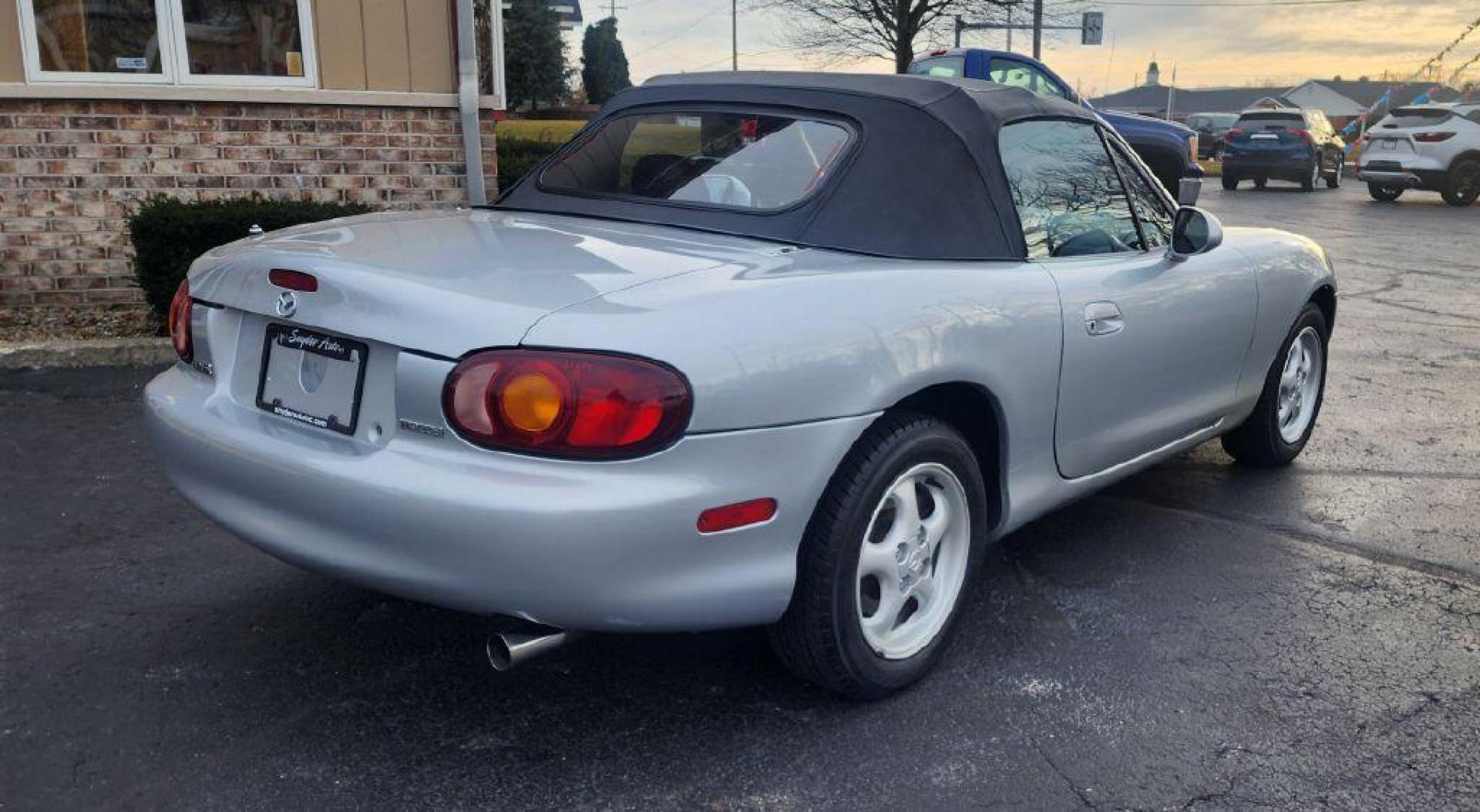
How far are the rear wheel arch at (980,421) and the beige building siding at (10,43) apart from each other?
655cm

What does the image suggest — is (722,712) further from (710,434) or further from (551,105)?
(551,105)

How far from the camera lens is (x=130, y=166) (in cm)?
755

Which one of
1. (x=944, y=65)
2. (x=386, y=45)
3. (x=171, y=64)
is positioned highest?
(x=944, y=65)

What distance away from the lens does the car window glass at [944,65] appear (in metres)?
14.2

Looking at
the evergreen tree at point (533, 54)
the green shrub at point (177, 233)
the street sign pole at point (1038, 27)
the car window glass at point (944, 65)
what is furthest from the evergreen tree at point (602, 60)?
the green shrub at point (177, 233)

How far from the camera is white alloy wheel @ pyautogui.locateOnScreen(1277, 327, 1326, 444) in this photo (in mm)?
4953

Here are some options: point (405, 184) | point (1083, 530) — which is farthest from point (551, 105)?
point (1083, 530)

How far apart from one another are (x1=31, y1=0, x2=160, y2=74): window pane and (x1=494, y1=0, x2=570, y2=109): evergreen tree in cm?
3199

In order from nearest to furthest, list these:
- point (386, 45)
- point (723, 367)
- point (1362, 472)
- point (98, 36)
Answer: point (723, 367)
point (1362, 472)
point (98, 36)
point (386, 45)

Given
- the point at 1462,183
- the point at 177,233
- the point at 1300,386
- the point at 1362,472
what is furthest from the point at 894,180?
the point at 1462,183

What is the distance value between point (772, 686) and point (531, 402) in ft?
3.59

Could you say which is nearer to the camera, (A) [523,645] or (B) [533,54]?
(A) [523,645]

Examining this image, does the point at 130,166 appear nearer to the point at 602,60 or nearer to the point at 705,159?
the point at 705,159

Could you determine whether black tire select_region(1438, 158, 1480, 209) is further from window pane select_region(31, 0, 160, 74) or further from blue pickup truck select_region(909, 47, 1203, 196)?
window pane select_region(31, 0, 160, 74)
